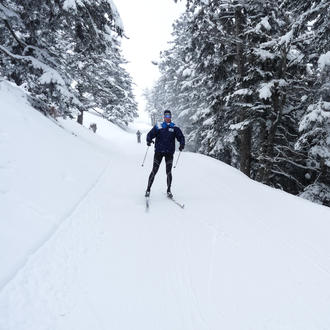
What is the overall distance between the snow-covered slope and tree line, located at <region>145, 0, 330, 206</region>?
159 inches

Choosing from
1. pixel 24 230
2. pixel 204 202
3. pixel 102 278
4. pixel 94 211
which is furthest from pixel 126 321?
pixel 204 202

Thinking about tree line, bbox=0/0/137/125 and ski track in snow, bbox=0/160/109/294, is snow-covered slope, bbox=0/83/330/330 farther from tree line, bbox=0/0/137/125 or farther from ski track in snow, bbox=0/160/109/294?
tree line, bbox=0/0/137/125

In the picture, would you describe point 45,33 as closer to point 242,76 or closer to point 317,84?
point 242,76

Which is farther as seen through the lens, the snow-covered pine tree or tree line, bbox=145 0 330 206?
tree line, bbox=145 0 330 206

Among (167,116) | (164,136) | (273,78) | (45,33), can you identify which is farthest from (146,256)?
(45,33)

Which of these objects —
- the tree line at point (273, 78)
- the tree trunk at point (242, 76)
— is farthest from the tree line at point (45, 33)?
the tree trunk at point (242, 76)

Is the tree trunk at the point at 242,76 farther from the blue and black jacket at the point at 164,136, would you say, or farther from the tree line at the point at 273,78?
the blue and black jacket at the point at 164,136

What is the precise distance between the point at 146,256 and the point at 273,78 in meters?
9.79

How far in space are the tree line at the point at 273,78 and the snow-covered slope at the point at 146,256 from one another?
4.04 metres

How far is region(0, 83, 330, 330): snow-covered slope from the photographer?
2527 mm

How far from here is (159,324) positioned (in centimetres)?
245

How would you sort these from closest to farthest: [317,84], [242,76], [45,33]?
[317,84], [45,33], [242,76]

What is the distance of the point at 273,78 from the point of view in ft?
34.3

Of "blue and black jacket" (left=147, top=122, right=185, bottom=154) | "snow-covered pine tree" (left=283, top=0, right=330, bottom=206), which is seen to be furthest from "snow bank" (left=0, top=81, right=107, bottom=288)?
"snow-covered pine tree" (left=283, top=0, right=330, bottom=206)
